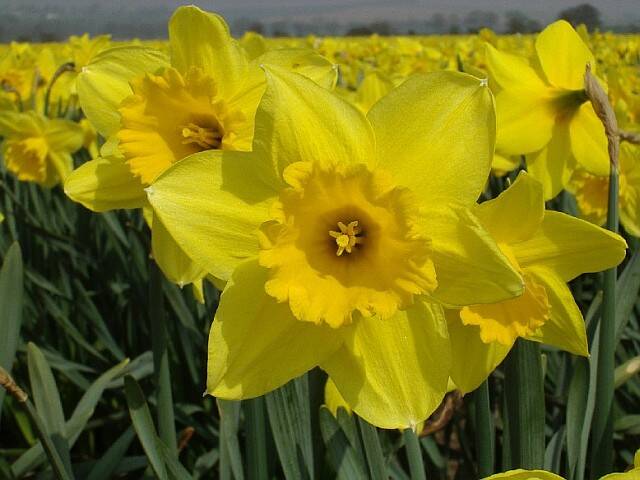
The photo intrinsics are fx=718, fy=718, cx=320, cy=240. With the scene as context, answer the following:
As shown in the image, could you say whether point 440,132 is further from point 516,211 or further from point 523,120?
point 523,120

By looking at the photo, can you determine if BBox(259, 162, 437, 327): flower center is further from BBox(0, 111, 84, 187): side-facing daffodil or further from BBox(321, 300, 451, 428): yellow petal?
BBox(0, 111, 84, 187): side-facing daffodil

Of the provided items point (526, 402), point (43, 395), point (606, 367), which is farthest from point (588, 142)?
point (43, 395)

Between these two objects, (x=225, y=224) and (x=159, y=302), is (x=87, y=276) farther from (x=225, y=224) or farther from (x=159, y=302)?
A: (x=225, y=224)

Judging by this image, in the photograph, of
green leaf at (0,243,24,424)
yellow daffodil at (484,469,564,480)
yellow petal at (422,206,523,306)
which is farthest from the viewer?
green leaf at (0,243,24,424)

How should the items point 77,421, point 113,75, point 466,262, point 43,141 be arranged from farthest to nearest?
1. point 43,141
2. point 77,421
3. point 113,75
4. point 466,262

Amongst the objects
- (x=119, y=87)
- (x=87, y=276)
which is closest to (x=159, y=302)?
(x=119, y=87)

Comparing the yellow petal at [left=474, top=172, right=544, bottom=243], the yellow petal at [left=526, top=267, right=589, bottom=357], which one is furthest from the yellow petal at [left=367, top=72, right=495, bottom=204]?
the yellow petal at [left=526, top=267, right=589, bottom=357]
